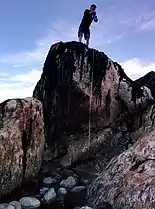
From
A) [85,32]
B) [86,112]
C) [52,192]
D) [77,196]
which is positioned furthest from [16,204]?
[85,32]

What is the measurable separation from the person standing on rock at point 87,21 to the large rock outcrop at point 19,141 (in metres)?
6.70

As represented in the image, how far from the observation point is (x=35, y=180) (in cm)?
1302

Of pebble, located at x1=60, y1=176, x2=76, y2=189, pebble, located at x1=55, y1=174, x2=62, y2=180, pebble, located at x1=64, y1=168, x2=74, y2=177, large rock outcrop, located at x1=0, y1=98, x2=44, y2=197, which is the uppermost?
large rock outcrop, located at x1=0, y1=98, x2=44, y2=197

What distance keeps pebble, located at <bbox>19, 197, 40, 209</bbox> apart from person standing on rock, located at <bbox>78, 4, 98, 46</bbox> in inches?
410

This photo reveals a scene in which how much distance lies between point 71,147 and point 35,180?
176 inches

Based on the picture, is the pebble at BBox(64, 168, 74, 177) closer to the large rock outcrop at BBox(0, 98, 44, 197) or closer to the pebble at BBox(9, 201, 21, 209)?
the large rock outcrop at BBox(0, 98, 44, 197)

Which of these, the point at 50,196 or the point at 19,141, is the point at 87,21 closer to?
the point at 19,141

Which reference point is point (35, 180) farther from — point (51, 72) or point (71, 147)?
point (51, 72)

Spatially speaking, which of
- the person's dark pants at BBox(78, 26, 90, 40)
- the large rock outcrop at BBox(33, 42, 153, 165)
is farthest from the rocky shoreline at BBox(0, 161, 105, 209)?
the person's dark pants at BBox(78, 26, 90, 40)

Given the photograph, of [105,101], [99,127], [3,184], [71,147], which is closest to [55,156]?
[71,147]

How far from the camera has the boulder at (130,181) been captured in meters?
9.11

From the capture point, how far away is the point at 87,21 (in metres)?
18.7

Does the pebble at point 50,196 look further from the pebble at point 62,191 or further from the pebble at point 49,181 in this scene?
the pebble at point 49,181

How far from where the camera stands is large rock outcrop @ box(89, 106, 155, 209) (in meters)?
9.10
